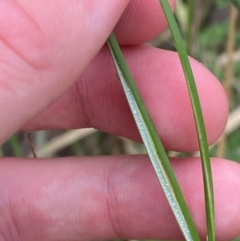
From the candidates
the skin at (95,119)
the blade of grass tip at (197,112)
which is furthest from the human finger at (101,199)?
the blade of grass tip at (197,112)

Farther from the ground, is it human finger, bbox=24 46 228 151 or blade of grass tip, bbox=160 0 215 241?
human finger, bbox=24 46 228 151

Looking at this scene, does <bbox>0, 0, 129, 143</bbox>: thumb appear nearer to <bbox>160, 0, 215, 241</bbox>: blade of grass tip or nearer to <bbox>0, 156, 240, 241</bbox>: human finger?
<bbox>160, 0, 215, 241</bbox>: blade of grass tip

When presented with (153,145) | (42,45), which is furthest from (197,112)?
(42,45)

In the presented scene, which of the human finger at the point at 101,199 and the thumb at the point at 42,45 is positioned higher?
the thumb at the point at 42,45

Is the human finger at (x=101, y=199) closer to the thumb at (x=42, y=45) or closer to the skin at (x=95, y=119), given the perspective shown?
the skin at (x=95, y=119)

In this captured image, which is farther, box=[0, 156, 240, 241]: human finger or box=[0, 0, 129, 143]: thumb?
box=[0, 156, 240, 241]: human finger

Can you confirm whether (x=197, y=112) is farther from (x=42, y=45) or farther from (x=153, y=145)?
(x=42, y=45)

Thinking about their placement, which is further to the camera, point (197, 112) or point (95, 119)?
point (95, 119)

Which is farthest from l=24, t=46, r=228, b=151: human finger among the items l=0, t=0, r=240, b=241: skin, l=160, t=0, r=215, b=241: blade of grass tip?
l=160, t=0, r=215, b=241: blade of grass tip
